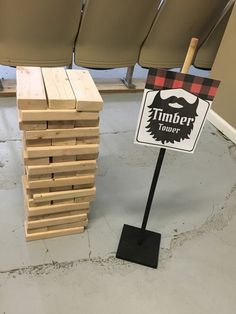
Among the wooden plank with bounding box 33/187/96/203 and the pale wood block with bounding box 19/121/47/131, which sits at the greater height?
the pale wood block with bounding box 19/121/47/131

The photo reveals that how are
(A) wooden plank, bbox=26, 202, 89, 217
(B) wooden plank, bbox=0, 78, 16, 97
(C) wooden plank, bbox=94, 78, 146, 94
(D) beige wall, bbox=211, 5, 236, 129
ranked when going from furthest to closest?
(C) wooden plank, bbox=94, 78, 146, 94 → (B) wooden plank, bbox=0, 78, 16, 97 → (D) beige wall, bbox=211, 5, 236, 129 → (A) wooden plank, bbox=26, 202, 89, 217

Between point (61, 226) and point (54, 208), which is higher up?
point (54, 208)

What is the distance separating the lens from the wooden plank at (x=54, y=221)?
152cm

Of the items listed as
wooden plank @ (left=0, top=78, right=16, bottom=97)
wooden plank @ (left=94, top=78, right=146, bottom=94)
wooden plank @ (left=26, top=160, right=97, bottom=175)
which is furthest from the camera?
wooden plank @ (left=94, top=78, right=146, bottom=94)

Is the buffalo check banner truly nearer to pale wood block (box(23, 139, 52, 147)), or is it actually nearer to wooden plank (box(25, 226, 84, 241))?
pale wood block (box(23, 139, 52, 147))

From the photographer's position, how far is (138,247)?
1.60 m

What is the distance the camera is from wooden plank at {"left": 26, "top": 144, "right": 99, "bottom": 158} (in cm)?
129

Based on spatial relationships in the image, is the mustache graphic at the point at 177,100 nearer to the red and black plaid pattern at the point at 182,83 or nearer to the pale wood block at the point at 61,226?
the red and black plaid pattern at the point at 182,83

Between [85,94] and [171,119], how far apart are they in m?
0.37

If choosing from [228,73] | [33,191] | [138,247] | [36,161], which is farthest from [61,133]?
[228,73]

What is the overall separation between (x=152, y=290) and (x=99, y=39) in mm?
2008

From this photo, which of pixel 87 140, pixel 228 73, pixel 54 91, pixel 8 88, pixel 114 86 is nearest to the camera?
pixel 54 91

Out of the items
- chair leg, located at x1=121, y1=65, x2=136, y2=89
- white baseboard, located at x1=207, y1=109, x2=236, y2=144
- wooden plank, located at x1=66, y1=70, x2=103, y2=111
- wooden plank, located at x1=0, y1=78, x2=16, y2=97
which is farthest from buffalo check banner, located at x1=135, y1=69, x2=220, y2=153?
chair leg, located at x1=121, y1=65, x2=136, y2=89

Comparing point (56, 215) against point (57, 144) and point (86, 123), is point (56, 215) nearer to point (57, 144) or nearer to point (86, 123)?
point (57, 144)
